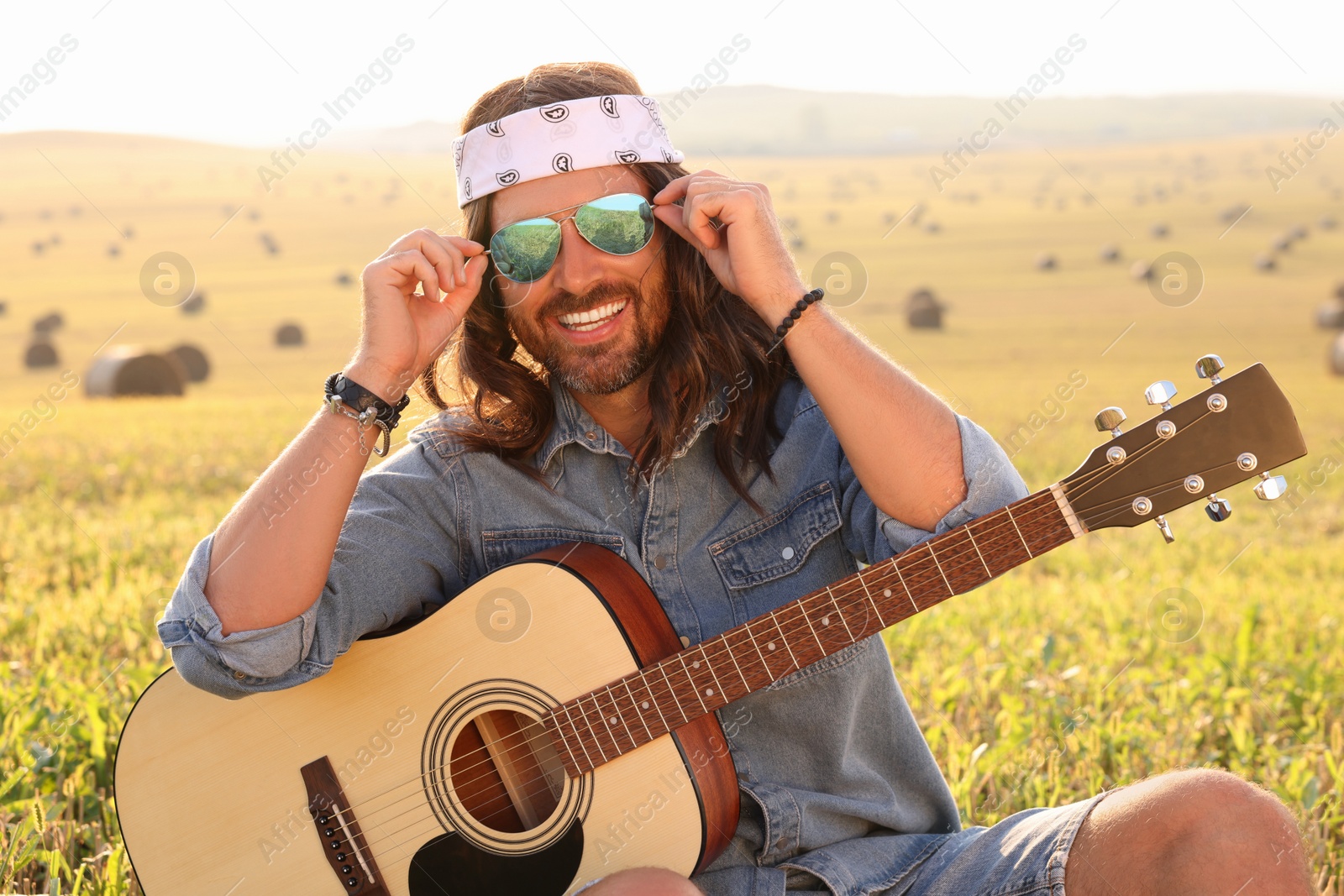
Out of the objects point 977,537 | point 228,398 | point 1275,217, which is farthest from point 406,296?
point 1275,217

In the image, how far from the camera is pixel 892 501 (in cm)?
234

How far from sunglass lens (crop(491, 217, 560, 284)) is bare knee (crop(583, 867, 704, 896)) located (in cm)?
135

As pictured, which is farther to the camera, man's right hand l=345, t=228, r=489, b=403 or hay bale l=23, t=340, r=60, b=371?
hay bale l=23, t=340, r=60, b=371

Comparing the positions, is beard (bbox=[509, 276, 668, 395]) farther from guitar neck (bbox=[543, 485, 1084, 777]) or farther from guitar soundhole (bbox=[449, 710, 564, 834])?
guitar soundhole (bbox=[449, 710, 564, 834])

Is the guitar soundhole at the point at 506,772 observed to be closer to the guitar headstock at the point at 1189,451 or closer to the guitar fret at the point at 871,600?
the guitar fret at the point at 871,600

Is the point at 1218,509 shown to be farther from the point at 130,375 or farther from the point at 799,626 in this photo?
the point at 130,375

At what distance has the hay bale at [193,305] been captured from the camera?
31578 millimetres

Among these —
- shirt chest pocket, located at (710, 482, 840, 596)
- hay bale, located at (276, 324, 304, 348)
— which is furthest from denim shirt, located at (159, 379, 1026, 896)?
hay bale, located at (276, 324, 304, 348)

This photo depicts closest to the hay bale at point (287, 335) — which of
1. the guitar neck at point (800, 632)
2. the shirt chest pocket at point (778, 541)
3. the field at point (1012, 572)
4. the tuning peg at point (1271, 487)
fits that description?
the field at point (1012, 572)

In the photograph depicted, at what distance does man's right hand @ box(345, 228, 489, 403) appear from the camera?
250 cm

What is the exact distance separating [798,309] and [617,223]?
21.2 inches

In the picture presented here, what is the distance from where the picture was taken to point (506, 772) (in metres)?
2.56

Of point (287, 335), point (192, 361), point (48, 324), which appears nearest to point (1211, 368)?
point (192, 361)

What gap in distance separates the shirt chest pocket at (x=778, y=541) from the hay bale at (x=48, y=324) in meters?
29.3
